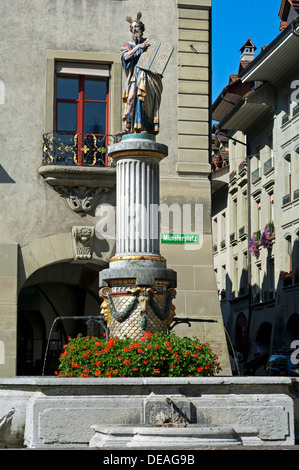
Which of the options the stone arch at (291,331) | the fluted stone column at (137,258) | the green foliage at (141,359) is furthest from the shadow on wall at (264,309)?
the green foliage at (141,359)

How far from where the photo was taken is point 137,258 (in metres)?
14.4

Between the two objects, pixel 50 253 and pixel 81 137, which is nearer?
pixel 50 253

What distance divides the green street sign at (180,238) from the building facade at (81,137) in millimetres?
141

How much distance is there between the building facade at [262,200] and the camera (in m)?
40.7

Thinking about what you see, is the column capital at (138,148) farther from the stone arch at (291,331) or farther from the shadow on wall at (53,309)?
the stone arch at (291,331)

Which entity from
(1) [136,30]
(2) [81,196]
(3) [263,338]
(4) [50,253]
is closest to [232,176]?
(3) [263,338]

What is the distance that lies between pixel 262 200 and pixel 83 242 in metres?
26.5

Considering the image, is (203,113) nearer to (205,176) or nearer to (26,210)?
(205,176)

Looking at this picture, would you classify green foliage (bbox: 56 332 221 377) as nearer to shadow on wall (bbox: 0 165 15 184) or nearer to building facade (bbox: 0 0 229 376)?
building facade (bbox: 0 0 229 376)

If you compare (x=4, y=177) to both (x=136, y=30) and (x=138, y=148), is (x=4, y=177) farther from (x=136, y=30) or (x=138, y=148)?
(x=138, y=148)

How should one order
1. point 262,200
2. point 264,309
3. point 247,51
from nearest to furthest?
point 264,309 → point 262,200 → point 247,51

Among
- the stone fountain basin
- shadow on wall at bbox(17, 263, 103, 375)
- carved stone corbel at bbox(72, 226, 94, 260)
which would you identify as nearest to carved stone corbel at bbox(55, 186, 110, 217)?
carved stone corbel at bbox(72, 226, 94, 260)

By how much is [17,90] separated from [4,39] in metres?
1.23
